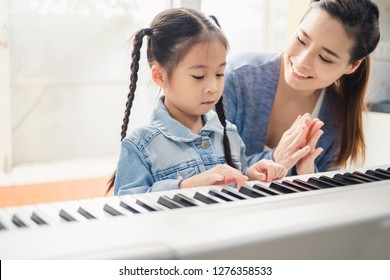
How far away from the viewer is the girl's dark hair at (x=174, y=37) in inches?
44.1

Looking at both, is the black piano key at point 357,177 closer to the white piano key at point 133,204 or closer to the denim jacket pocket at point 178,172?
the white piano key at point 133,204

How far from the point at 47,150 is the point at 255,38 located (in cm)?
162

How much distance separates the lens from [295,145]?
1171 mm

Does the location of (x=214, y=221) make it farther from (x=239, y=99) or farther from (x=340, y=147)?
(x=340, y=147)

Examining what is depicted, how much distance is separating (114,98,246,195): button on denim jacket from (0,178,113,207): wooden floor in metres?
1.76

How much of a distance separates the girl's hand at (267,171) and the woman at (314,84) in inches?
6.7

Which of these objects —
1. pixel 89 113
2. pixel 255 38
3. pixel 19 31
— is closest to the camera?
pixel 19 31

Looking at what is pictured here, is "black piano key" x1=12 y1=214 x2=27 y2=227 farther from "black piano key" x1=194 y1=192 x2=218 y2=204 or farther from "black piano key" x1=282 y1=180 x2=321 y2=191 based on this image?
"black piano key" x1=282 y1=180 x2=321 y2=191

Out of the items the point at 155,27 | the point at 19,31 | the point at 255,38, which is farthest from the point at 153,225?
the point at 255,38

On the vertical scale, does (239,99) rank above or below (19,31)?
below

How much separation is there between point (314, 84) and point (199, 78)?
0.42 meters

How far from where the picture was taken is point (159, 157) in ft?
3.59

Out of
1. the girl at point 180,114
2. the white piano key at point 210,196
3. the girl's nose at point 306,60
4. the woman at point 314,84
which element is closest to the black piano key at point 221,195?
the white piano key at point 210,196

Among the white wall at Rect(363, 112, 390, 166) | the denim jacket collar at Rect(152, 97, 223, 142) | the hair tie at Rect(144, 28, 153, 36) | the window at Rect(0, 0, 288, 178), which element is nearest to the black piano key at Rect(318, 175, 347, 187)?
the denim jacket collar at Rect(152, 97, 223, 142)
